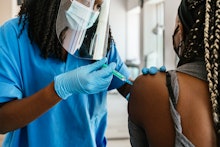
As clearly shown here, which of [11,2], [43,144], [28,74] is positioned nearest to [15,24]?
[28,74]

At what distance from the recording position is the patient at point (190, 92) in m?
0.64

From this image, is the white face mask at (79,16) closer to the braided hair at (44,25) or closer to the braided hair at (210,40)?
the braided hair at (44,25)

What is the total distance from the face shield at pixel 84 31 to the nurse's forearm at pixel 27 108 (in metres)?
0.16

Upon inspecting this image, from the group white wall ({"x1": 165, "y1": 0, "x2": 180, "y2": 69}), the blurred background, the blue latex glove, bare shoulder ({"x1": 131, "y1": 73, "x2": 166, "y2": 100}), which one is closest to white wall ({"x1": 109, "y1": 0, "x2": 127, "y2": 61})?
the blurred background

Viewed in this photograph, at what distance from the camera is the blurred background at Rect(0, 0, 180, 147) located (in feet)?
7.55

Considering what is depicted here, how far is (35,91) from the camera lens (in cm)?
98

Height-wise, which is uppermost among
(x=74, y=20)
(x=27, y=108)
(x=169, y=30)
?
(x=74, y=20)

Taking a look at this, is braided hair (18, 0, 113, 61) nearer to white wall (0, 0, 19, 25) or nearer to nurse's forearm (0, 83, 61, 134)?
nurse's forearm (0, 83, 61, 134)

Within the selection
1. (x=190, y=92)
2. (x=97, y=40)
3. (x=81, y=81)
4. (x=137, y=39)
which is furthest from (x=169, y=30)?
(x=190, y=92)

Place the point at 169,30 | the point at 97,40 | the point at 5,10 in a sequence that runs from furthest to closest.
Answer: the point at 169,30
the point at 5,10
the point at 97,40

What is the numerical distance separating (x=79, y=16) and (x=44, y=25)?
0.13 metres

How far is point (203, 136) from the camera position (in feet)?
2.08

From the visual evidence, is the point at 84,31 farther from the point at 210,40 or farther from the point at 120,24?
the point at 120,24

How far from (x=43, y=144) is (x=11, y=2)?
50.1 inches
